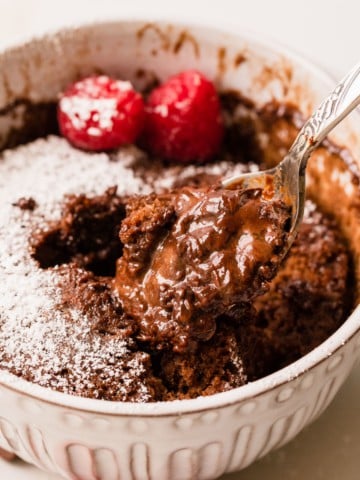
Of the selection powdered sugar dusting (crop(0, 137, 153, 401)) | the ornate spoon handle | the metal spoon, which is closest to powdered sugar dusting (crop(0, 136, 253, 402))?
powdered sugar dusting (crop(0, 137, 153, 401))

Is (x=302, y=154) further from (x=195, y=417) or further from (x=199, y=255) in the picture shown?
(x=195, y=417)

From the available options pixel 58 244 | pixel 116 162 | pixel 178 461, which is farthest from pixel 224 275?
pixel 116 162

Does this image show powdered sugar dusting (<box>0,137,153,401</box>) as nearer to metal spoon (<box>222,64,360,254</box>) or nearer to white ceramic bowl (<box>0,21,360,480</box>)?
white ceramic bowl (<box>0,21,360,480</box>)

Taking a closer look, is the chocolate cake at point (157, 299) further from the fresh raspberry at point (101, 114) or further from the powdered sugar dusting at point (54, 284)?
the fresh raspberry at point (101, 114)

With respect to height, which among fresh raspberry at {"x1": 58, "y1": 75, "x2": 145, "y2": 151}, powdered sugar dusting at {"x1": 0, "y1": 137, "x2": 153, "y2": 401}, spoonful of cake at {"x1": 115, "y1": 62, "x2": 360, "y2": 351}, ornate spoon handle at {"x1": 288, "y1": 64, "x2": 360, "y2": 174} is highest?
ornate spoon handle at {"x1": 288, "y1": 64, "x2": 360, "y2": 174}

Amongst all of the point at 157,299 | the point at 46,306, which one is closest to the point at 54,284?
the point at 46,306

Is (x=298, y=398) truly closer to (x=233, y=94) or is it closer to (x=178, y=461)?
(x=178, y=461)
